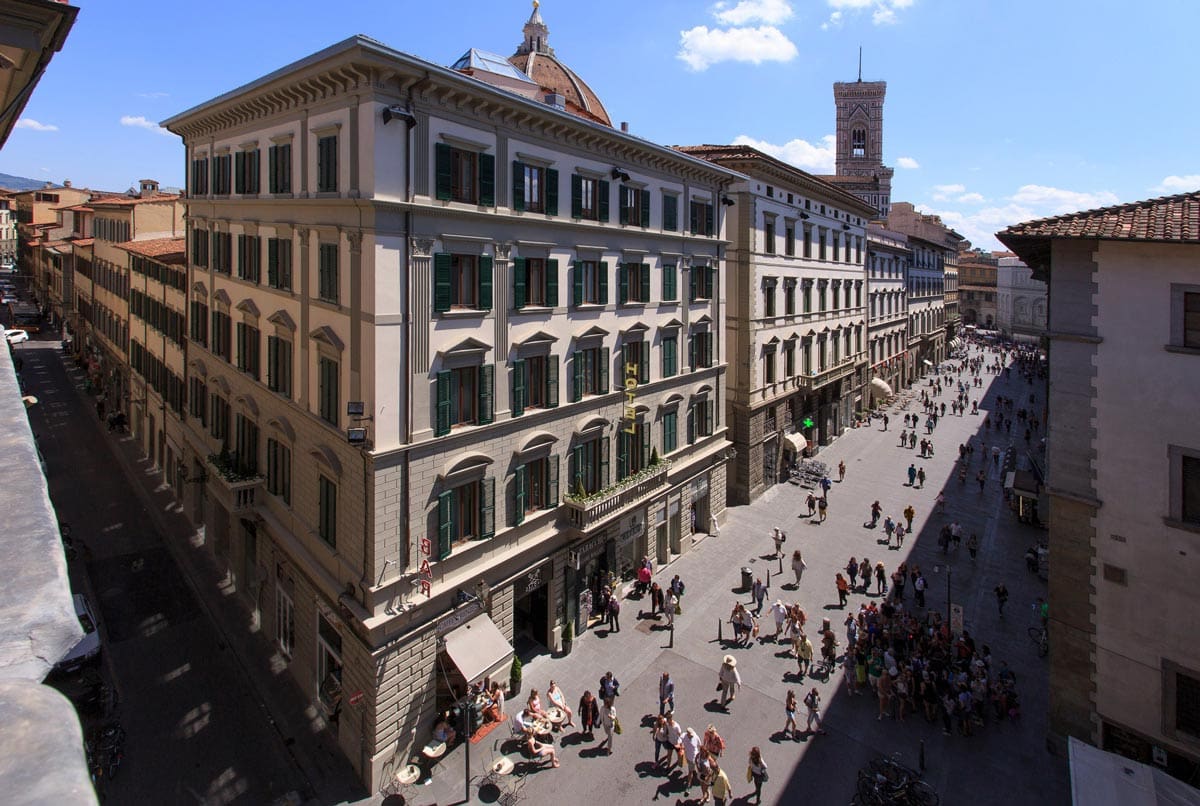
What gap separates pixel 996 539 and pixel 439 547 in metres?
30.1

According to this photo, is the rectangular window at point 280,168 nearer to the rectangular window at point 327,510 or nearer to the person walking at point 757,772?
the rectangular window at point 327,510

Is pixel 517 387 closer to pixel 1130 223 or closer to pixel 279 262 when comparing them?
pixel 279 262

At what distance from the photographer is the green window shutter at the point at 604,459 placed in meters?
27.1

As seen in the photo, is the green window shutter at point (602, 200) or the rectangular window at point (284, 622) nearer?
the rectangular window at point (284, 622)

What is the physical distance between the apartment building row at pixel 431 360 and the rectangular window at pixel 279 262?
0.41 feet

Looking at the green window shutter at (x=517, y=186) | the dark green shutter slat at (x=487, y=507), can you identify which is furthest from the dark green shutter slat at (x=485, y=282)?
the dark green shutter slat at (x=487, y=507)

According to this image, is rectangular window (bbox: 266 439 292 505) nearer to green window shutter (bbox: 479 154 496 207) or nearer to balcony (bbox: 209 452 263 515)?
balcony (bbox: 209 452 263 515)

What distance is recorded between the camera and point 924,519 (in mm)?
39594

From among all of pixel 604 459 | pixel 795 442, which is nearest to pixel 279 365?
pixel 604 459

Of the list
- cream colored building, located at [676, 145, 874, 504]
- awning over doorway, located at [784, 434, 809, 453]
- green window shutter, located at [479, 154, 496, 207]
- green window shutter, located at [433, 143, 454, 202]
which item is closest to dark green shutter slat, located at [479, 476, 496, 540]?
green window shutter, located at [479, 154, 496, 207]

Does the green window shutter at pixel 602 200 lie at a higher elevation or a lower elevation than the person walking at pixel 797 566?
higher

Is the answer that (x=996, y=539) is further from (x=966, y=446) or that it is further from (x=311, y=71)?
(x=311, y=71)

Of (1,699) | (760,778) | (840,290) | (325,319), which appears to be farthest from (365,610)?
(840,290)

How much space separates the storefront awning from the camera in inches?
814
